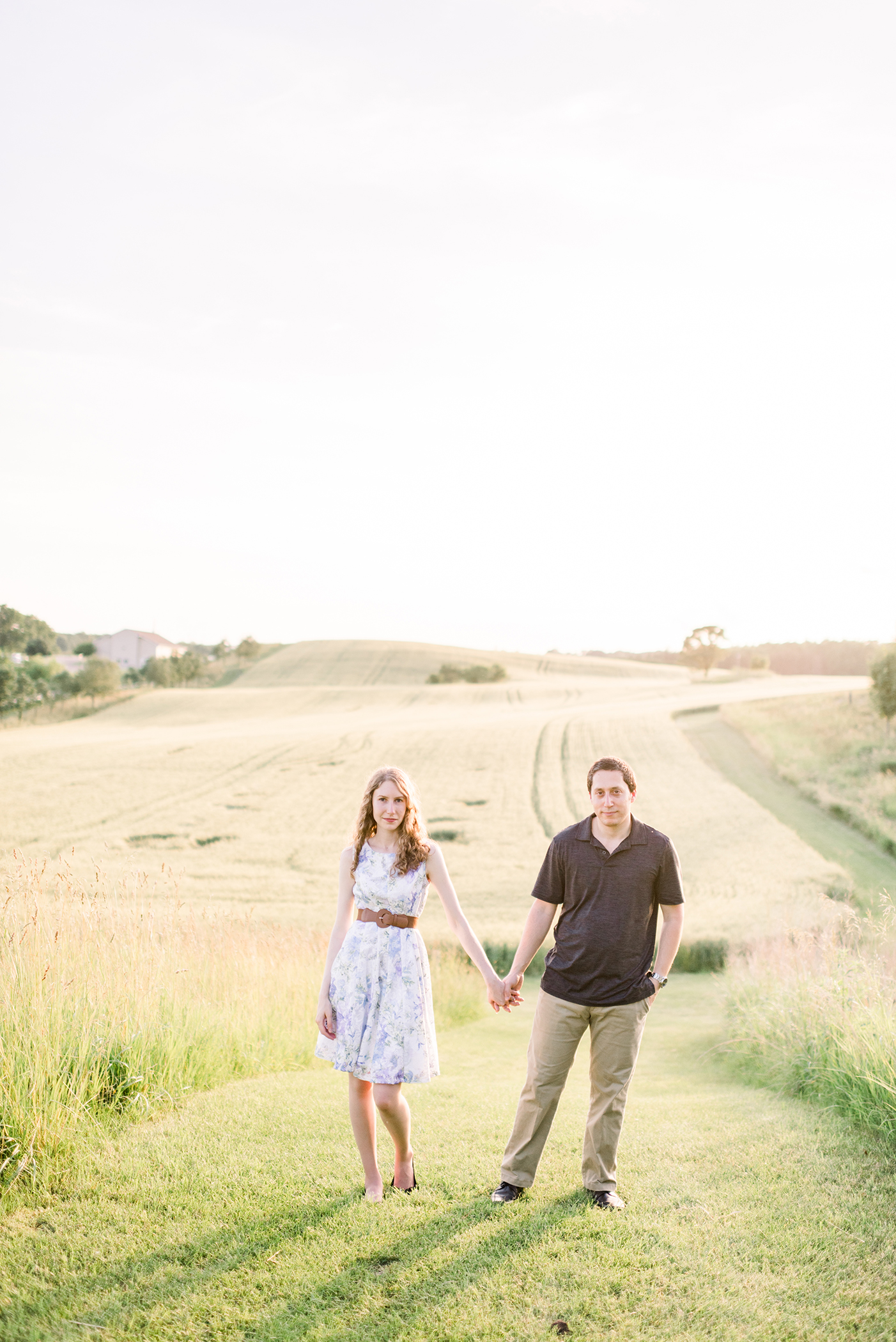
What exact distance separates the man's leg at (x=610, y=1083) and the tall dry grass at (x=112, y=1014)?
3151mm

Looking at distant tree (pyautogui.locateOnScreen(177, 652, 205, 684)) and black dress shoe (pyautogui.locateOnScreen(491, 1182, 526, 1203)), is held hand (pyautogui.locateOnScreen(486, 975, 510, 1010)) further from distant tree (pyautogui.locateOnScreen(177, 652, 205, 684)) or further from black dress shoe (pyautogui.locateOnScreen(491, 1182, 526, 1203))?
distant tree (pyautogui.locateOnScreen(177, 652, 205, 684))

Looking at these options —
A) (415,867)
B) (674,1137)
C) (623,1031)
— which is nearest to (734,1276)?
(623,1031)

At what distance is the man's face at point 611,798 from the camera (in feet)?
17.3

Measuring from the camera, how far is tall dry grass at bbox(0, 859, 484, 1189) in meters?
5.82

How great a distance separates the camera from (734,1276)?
4441mm

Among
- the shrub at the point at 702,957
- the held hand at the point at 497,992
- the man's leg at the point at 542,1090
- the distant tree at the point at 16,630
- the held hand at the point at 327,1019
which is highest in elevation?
the distant tree at the point at 16,630

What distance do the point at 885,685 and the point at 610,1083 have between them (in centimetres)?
4307

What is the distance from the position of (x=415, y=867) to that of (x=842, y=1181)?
3.17 meters

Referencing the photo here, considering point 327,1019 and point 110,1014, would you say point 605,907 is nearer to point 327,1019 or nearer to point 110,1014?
point 327,1019

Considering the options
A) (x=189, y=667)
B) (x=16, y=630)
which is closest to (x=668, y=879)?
(x=189, y=667)

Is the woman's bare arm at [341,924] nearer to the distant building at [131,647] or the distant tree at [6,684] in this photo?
the distant tree at [6,684]

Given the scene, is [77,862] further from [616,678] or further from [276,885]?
[616,678]

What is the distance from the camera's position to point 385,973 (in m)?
5.35

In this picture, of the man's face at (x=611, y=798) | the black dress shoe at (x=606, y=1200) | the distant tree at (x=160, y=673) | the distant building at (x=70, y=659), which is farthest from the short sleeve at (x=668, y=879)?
the distant building at (x=70, y=659)
